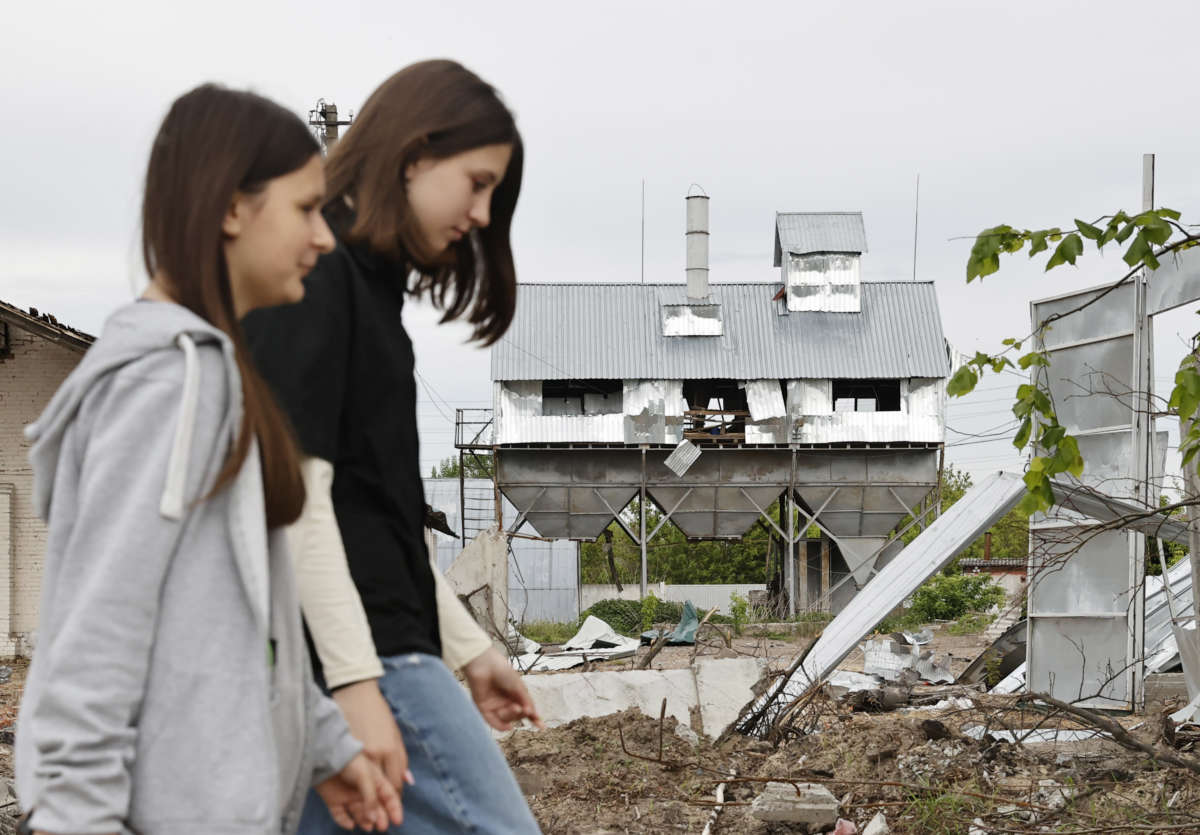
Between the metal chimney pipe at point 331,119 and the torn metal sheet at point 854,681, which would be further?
the metal chimney pipe at point 331,119

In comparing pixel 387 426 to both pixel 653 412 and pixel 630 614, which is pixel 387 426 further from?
pixel 653 412

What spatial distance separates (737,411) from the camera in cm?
3122

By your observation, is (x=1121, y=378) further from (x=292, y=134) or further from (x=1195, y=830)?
(x=292, y=134)

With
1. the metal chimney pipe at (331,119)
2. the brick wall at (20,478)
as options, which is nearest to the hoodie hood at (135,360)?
the brick wall at (20,478)

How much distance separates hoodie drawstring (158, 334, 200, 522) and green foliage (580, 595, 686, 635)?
2521 cm

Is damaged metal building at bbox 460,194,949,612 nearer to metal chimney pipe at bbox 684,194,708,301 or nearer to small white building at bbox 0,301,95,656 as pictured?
metal chimney pipe at bbox 684,194,708,301

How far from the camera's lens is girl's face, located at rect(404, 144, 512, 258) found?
1.99m

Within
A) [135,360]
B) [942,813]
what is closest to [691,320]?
[942,813]

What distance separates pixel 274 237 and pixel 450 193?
16.5 inches

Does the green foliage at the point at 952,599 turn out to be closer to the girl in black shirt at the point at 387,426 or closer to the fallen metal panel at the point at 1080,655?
the fallen metal panel at the point at 1080,655

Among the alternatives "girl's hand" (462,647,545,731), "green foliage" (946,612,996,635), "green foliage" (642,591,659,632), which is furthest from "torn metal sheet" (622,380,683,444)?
"girl's hand" (462,647,545,731)

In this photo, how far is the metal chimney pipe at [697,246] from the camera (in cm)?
3216

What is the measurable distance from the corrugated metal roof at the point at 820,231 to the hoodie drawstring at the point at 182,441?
30975 millimetres

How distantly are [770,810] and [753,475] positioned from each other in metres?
25.2
